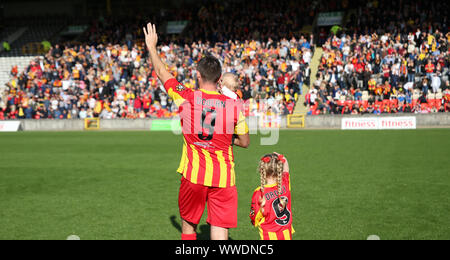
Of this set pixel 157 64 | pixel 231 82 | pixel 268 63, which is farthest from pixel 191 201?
pixel 268 63

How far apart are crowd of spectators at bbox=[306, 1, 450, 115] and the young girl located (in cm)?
2107

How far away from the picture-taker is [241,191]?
8.76m

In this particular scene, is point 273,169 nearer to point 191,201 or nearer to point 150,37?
point 191,201

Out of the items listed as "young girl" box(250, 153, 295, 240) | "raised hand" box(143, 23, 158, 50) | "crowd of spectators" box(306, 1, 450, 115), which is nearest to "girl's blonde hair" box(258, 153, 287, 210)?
"young girl" box(250, 153, 295, 240)

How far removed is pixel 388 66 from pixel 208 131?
78.4 ft

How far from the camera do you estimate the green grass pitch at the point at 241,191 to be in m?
6.23

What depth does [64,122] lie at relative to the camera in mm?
28172

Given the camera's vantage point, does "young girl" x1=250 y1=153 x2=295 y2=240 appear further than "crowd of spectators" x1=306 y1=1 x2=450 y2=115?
No

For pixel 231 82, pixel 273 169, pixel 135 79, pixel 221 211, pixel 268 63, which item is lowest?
pixel 221 211

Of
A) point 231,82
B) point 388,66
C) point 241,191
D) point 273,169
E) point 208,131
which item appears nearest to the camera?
point 208,131

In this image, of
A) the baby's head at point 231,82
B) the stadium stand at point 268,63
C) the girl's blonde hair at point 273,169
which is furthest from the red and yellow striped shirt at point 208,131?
the stadium stand at point 268,63

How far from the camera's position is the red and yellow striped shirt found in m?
3.79

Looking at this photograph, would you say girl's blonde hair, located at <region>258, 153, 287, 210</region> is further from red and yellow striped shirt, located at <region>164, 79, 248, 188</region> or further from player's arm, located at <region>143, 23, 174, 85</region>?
player's arm, located at <region>143, 23, 174, 85</region>

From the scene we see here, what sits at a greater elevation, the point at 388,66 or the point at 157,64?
the point at 388,66
